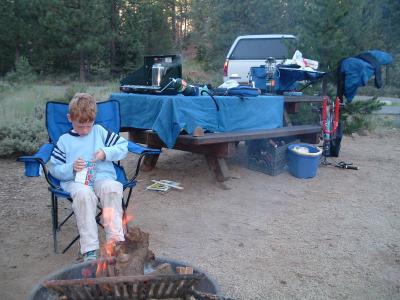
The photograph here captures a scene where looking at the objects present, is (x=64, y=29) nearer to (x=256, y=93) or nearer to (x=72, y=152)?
(x=256, y=93)

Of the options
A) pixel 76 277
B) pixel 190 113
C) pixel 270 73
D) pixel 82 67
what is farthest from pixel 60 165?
pixel 82 67

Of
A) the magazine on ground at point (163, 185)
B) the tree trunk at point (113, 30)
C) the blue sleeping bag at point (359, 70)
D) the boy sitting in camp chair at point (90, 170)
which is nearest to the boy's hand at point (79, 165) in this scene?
the boy sitting in camp chair at point (90, 170)

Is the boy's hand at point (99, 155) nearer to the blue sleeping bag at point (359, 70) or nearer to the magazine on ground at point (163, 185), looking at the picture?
the magazine on ground at point (163, 185)

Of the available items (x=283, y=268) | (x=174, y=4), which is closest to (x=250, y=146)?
Result: (x=283, y=268)

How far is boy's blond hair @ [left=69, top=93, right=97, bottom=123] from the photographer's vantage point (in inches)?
103

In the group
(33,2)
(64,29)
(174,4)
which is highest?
(174,4)

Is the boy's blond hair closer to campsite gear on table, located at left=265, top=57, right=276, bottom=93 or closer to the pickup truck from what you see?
campsite gear on table, located at left=265, top=57, right=276, bottom=93

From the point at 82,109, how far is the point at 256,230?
170cm

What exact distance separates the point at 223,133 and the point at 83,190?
2.24 metres

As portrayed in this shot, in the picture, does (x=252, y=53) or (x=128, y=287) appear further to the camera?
(x=252, y=53)

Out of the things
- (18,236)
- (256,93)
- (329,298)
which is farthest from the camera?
(256,93)

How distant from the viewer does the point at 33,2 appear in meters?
18.6

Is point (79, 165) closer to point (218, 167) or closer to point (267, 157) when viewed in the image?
point (218, 167)

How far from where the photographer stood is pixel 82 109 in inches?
103
